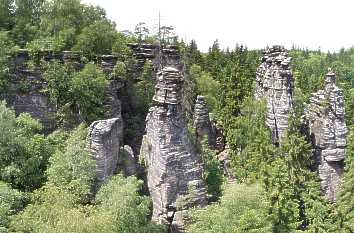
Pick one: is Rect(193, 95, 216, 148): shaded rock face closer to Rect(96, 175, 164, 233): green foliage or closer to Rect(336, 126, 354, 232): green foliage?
Rect(336, 126, 354, 232): green foliage

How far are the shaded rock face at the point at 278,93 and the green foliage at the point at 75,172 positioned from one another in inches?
707

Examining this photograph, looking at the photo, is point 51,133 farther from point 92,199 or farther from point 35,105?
point 92,199

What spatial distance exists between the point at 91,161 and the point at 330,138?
21.0 m

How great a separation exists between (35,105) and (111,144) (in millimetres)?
12354

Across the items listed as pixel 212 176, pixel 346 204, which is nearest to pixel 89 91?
pixel 212 176

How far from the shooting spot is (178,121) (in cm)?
4162

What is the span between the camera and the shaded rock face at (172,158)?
41.2 m

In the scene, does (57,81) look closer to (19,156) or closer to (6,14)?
(19,156)

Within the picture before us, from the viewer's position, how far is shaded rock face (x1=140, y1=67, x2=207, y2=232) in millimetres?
41219

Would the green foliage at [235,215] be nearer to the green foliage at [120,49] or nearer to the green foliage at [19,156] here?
the green foliage at [19,156]

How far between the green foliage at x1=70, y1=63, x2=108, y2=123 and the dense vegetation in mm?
96

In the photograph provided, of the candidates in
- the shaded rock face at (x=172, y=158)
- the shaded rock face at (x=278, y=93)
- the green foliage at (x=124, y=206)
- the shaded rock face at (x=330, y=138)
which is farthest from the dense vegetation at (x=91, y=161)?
the shaded rock face at (x=172, y=158)

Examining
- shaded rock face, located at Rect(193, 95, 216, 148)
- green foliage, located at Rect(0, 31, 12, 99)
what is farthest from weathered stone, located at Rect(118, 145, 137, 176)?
green foliage, located at Rect(0, 31, 12, 99)

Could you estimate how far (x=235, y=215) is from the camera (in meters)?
38.3
